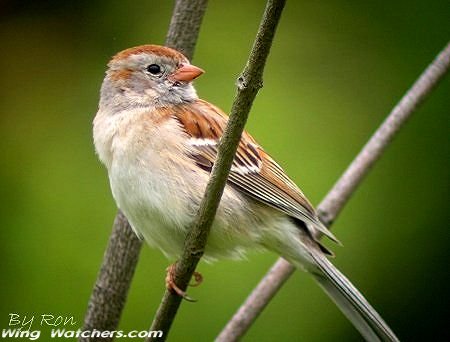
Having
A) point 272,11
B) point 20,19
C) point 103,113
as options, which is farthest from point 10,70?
point 272,11

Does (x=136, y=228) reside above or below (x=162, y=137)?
below

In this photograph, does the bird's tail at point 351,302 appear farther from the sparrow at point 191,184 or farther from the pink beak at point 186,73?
the pink beak at point 186,73

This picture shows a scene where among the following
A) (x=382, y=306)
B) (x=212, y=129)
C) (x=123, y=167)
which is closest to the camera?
(x=123, y=167)

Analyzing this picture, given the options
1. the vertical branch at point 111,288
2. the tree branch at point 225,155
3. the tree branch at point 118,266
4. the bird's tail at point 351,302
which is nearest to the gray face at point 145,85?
the tree branch at point 118,266

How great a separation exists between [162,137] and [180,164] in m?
0.13

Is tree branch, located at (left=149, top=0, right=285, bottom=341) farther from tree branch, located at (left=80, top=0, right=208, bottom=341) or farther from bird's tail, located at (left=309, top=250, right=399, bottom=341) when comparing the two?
bird's tail, located at (left=309, top=250, right=399, bottom=341)

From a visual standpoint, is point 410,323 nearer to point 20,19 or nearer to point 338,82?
point 338,82

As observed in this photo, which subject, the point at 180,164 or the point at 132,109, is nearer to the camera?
the point at 180,164

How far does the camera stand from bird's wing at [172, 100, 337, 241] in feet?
11.3

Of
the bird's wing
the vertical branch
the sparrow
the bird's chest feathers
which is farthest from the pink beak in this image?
the vertical branch

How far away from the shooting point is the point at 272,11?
2.26 m

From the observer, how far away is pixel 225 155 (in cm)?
260

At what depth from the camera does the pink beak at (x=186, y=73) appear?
3586mm

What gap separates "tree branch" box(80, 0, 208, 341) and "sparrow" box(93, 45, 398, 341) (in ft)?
0.38
